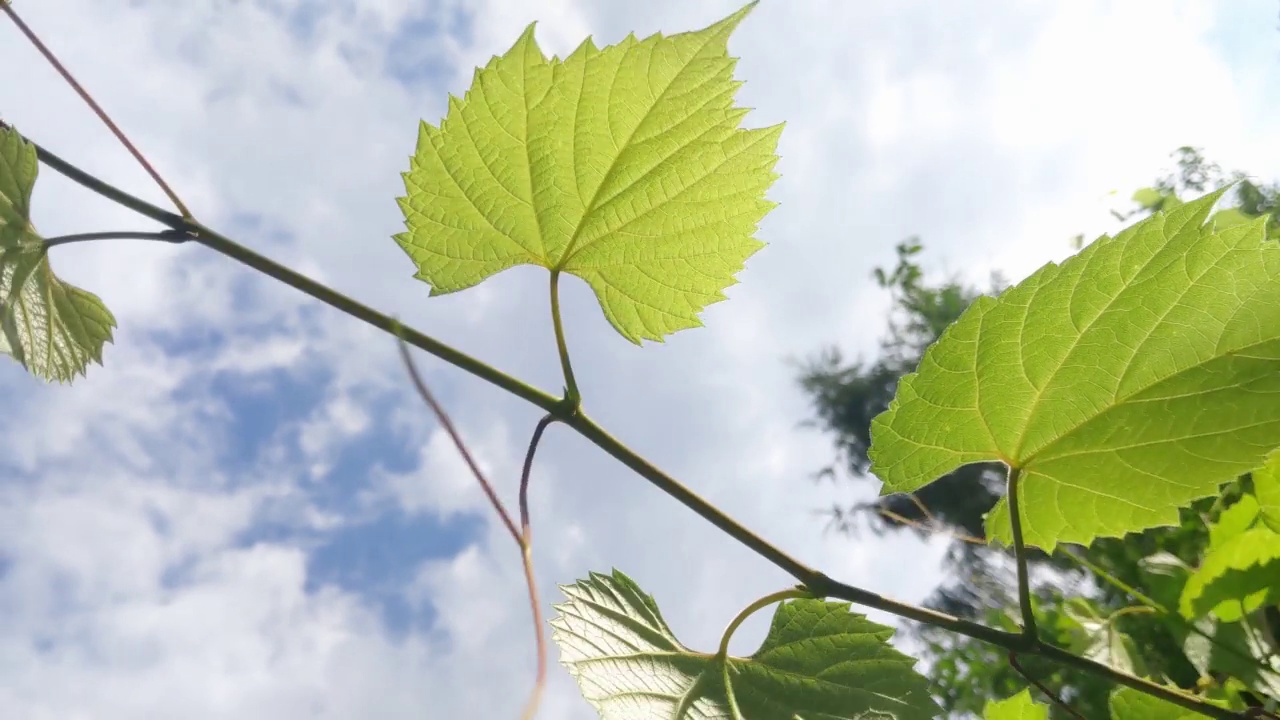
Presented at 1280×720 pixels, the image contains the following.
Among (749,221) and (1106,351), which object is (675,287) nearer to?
(749,221)

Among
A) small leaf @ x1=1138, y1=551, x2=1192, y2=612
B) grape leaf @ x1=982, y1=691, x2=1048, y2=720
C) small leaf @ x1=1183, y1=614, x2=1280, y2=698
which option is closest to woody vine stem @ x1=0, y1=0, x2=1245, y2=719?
grape leaf @ x1=982, y1=691, x2=1048, y2=720

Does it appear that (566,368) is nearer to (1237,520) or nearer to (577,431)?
(577,431)

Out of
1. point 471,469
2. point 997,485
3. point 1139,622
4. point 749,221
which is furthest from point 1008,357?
point 997,485

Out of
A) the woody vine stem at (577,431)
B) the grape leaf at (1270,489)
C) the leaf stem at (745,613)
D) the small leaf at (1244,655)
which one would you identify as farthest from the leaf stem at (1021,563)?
the small leaf at (1244,655)

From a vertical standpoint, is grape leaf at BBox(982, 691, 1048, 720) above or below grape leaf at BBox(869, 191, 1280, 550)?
below

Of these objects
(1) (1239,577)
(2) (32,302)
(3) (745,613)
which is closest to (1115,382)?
(3) (745,613)

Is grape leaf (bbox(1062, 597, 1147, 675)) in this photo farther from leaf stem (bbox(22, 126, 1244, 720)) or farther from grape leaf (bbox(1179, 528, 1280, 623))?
leaf stem (bbox(22, 126, 1244, 720))
